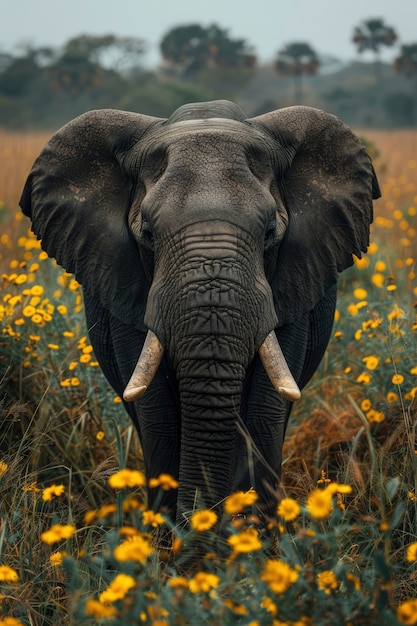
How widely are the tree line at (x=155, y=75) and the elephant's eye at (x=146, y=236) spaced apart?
124ft

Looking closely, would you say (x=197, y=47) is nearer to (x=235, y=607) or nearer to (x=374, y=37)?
(x=374, y=37)

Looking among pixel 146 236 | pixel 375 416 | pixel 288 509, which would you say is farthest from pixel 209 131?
pixel 288 509

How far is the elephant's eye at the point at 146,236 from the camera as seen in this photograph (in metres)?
4.04

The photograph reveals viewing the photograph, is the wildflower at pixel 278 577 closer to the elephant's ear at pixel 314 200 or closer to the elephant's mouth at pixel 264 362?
the elephant's mouth at pixel 264 362

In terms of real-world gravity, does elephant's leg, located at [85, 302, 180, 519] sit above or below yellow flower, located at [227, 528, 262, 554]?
below

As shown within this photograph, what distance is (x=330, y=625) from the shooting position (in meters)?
2.45

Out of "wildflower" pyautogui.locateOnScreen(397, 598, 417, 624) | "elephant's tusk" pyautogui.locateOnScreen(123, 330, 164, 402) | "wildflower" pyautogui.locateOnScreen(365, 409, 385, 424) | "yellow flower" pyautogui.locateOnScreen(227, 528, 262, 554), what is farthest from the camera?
"wildflower" pyautogui.locateOnScreen(365, 409, 385, 424)

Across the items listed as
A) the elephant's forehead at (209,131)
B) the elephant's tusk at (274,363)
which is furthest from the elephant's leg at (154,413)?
the elephant's forehead at (209,131)

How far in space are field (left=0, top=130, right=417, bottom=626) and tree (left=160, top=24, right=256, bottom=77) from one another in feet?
184

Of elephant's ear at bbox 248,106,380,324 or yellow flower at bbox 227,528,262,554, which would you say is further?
elephant's ear at bbox 248,106,380,324

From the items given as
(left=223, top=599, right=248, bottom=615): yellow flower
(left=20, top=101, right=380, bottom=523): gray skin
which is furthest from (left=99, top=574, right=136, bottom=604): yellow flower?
(left=20, top=101, right=380, bottom=523): gray skin

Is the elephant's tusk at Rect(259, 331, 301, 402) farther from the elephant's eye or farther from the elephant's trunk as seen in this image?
the elephant's eye

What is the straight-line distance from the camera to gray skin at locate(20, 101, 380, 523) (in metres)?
3.71

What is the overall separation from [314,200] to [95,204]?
36.3 inches
